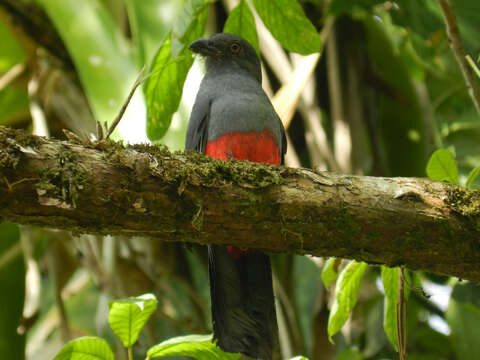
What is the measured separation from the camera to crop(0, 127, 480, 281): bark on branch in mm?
1489

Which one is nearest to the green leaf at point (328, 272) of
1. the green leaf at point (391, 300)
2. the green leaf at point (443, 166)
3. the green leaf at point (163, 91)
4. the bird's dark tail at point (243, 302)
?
the green leaf at point (391, 300)

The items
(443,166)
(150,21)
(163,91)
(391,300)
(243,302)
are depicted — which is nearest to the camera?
(443,166)

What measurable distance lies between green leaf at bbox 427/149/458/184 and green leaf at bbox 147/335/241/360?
94 cm

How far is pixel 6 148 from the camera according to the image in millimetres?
1433

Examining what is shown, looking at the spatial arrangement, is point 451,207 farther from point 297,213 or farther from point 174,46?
point 174,46

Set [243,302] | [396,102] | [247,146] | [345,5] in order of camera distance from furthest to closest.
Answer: [396,102] → [345,5] → [247,146] → [243,302]

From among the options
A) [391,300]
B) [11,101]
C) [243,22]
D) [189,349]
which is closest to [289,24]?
[243,22]

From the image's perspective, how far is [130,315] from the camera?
1.65 meters

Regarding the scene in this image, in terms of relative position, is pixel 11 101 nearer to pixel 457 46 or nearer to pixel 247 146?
pixel 247 146

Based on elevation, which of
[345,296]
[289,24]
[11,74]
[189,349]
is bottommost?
[189,349]

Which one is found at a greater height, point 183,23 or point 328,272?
point 183,23

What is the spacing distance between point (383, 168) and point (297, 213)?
7.60 ft

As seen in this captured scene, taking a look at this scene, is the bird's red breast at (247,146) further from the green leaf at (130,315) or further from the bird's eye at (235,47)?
the green leaf at (130,315)

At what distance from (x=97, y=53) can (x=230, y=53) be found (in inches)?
32.0
